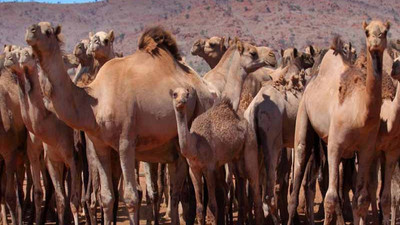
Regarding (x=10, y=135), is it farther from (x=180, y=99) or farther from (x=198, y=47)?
(x=198, y=47)

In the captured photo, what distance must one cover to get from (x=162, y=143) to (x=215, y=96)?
4.64 feet

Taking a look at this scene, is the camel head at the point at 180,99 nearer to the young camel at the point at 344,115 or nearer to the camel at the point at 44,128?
the young camel at the point at 344,115

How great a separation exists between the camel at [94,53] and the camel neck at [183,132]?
274 centimetres

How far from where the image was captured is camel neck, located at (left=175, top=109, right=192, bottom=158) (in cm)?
955

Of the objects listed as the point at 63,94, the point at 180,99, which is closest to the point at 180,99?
the point at 180,99

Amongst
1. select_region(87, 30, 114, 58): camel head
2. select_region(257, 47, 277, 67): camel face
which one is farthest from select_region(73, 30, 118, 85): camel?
select_region(257, 47, 277, 67): camel face

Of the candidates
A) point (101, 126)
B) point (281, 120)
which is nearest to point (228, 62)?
point (281, 120)

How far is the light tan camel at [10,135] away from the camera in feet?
37.9

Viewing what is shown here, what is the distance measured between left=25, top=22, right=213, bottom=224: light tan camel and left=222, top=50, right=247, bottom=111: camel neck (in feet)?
3.41

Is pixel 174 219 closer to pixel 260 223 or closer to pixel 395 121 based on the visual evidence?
pixel 260 223

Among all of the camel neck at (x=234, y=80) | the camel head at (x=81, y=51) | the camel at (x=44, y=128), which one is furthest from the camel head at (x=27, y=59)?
the camel neck at (x=234, y=80)

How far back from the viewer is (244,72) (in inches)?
478

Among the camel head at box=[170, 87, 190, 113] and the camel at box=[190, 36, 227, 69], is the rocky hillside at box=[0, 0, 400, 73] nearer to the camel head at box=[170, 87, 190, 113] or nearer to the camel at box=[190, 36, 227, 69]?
the camel at box=[190, 36, 227, 69]

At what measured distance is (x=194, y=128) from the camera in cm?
1017
